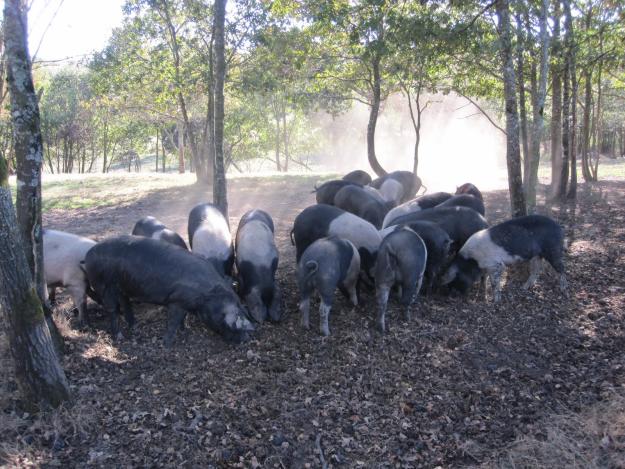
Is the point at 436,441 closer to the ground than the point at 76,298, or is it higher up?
closer to the ground

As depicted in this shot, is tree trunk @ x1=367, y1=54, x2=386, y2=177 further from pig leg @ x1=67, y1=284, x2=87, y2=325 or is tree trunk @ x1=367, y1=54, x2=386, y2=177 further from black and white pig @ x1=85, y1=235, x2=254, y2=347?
pig leg @ x1=67, y1=284, x2=87, y2=325

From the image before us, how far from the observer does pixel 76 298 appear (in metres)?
5.95

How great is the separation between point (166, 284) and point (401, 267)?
262 centimetres

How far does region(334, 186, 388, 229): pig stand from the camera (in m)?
9.03

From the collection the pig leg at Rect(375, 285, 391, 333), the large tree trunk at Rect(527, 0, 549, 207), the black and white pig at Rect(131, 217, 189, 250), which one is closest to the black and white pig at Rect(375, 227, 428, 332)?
the pig leg at Rect(375, 285, 391, 333)

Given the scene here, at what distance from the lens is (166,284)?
5527 mm

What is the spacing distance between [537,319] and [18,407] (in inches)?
209

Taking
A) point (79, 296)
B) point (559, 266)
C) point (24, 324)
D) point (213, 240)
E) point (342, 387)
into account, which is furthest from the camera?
point (213, 240)

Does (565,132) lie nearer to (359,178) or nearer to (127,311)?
(359,178)

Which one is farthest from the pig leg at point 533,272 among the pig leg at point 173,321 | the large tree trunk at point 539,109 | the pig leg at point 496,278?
the pig leg at point 173,321

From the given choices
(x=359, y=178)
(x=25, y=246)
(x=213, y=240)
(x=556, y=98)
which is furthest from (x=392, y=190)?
(x=25, y=246)

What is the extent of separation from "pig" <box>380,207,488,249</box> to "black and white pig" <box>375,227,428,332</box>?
1200 millimetres

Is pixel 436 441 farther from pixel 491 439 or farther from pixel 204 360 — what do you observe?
pixel 204 360

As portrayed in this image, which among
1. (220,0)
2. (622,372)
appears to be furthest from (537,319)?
(220,0)
